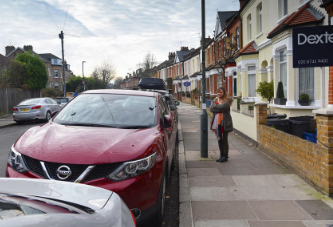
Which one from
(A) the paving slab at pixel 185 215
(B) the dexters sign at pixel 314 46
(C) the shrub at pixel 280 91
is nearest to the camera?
(A) the paving slab at pixel 185 215

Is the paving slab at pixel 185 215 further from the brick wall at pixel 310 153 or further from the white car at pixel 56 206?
the brick wall at pixel 310 153

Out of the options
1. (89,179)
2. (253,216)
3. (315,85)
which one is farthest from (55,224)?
(315,85)

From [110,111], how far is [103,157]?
1.49 metres

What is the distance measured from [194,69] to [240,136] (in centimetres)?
3046

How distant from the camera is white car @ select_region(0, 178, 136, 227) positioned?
1498mm

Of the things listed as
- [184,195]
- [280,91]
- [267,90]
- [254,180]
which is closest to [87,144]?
[184,195]

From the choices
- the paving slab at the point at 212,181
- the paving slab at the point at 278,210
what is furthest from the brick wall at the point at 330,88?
the paving slab at the point at 278,210

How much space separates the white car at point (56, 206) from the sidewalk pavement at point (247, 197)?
2094 mm

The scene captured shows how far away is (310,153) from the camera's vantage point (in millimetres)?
5059

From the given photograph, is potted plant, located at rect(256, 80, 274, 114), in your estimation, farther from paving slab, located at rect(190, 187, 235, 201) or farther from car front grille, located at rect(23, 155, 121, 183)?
car front grille, located at rect(23, 155, 121, 183)

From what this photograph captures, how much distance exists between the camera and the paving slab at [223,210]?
3941 mm

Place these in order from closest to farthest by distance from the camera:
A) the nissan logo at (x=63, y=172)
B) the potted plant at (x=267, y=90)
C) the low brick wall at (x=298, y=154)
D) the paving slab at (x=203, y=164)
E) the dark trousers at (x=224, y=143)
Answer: the nissan logo at (x=63, y=172) < the low brick wall at (x=298, y=154) < the paving slab at (x=203, y=164) < the dark trousers at (x=224, y=143) < the potted plant at (x=267, y=90)

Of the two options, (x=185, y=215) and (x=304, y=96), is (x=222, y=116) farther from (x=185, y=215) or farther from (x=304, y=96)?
(x=304, y=96)

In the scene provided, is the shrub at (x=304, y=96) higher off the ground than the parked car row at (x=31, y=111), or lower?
higher
